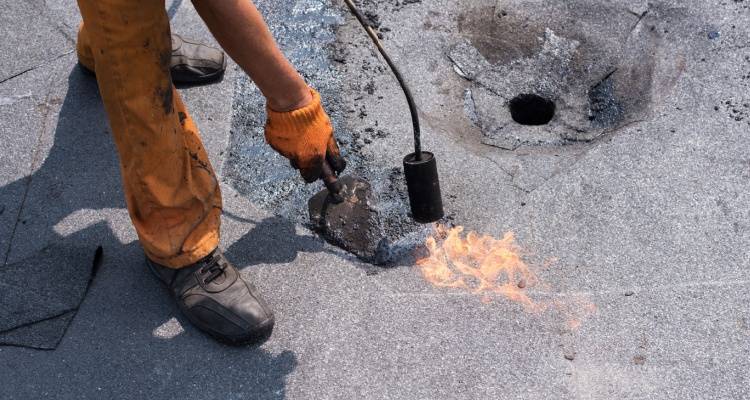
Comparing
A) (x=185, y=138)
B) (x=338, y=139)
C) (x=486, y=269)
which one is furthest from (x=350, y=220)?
(x=185, y=138)

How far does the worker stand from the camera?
200 centimetres

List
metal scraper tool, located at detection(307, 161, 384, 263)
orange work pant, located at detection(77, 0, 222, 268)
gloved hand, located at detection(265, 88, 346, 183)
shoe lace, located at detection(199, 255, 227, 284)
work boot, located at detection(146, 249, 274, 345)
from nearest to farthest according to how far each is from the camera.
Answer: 1. orange work pant, located at detection(77, 0, 222, 268)
2. gloved hand, located at detection(265, 88, 346, 183)
3. work boot, located at detection(146, 249, 274, 345)
4. shoe lace, located at detection(199, 255, 227, 284)
5. metal scraper tool, located at detection(307, 161, 384, 263)

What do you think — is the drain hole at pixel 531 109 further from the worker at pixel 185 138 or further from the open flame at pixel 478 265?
the worker at pixel 185 138

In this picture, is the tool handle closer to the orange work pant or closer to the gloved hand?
the gloved hand

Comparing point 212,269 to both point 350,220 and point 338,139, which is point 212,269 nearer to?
point 350,220

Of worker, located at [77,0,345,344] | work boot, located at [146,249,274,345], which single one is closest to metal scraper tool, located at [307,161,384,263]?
worker, located at [77,0,345,344]

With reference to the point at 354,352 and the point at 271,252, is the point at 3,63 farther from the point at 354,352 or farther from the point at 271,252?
the point at 354,352

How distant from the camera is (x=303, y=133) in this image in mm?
2316

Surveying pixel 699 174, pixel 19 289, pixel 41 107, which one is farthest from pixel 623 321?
pixel 41 107

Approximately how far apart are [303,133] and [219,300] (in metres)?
0.68

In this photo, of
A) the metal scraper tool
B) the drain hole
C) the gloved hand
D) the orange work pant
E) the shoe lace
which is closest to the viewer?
the orange work pant

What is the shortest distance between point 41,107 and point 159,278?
4.34ft

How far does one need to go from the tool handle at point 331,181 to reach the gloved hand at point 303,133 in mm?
120

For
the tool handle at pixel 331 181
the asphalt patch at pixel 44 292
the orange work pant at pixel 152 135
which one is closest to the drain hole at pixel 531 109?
the tool handle at pixel 331 181
